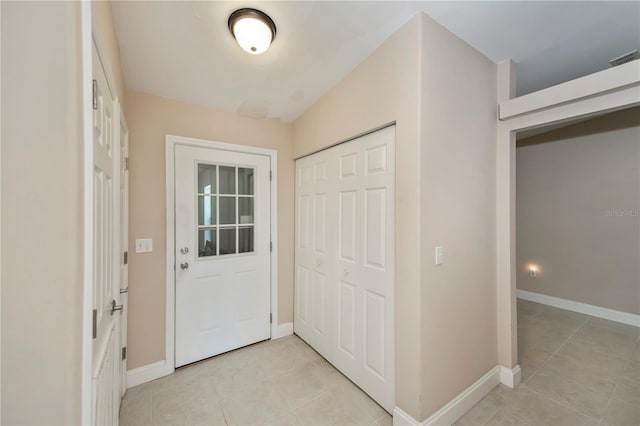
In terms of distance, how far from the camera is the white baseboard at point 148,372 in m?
1.96

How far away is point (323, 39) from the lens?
1638 millimetres

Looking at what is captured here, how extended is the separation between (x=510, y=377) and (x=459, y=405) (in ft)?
2.01

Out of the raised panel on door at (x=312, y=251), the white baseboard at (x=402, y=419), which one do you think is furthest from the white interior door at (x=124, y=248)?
the white baseboard at (x=402, y=419)

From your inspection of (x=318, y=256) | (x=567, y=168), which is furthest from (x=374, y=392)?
(x=567, y=168)

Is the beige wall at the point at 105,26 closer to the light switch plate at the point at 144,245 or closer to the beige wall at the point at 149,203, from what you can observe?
the beige wall at the point at 149,203

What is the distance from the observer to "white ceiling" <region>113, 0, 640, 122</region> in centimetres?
141

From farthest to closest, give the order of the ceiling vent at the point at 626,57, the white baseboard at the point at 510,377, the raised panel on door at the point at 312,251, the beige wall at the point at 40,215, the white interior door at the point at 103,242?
1. the raised panel on door at the point at 312,251
2. the white baseboard at the point at 510,377
3. the ceiling vent at the point at 626,57
4. the white interior door at the point at 103,242
5. the beige wall at the point at 40,215

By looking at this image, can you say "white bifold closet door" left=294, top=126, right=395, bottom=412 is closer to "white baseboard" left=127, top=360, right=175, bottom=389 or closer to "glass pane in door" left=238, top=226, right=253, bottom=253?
"glass pane in door" left=238, top=226, right=253, bottom=253

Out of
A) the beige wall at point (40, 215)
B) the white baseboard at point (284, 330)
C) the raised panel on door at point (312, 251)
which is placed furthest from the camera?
the white baseboard at point (284, 330)

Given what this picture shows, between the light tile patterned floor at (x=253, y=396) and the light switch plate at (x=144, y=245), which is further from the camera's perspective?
the light switch plate at (x=144, y=245)

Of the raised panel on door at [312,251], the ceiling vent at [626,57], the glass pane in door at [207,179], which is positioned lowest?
the raised panel on door at [312,251]

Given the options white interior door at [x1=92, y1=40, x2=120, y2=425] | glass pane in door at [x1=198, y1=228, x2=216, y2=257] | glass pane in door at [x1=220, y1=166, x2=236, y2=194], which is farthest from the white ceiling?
glass pane in door at [x1=198, y1=228, x2=216, y2=257]

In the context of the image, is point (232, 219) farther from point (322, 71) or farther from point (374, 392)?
point (374, 392)

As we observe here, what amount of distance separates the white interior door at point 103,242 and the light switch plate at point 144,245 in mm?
607
